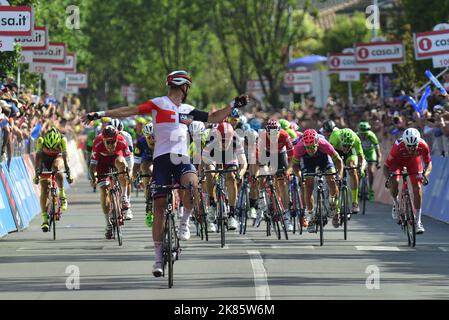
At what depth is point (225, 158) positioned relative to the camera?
22672 millimetres

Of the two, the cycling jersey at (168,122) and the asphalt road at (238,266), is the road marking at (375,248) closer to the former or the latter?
the asphalt road at (238,266)

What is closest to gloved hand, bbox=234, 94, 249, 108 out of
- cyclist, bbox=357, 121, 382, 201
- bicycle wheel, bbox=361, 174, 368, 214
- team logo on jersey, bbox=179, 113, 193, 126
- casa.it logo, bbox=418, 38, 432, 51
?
team logo on jersey, bbox=179, 113, 193, 126

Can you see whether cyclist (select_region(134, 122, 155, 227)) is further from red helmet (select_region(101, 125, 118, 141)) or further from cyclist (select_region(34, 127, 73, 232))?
red helmet (select_region(101, 125, 118, 141))

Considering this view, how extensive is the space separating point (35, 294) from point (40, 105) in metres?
21.0

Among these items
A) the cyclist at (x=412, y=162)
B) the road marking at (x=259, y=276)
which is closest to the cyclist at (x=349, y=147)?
the cyclist at (x=412, y=162)

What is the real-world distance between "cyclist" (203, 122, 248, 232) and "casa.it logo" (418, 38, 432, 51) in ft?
27.7

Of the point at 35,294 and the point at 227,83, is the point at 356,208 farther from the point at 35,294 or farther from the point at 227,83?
the point at 227,83

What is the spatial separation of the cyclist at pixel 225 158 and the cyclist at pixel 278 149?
0.90 m

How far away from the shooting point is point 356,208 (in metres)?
26.8

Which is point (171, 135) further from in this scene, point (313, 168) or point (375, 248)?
point (313, 168)

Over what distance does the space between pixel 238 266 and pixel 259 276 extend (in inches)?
51.1

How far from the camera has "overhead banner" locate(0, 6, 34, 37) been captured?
2472 cm
